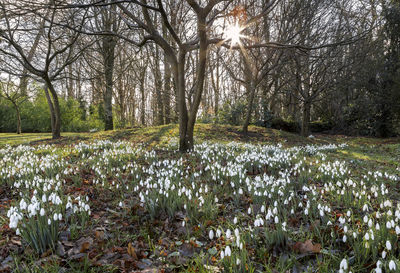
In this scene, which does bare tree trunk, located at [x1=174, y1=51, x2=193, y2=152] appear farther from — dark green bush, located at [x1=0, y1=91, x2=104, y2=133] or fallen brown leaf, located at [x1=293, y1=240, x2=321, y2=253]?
dark green bush, located at [x1=0, y1=91, x2=104, y2=133]

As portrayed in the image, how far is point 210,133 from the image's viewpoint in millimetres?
13844

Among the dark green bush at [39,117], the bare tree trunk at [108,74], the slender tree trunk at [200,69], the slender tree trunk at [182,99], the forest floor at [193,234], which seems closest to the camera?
the forest floor at [193,234]

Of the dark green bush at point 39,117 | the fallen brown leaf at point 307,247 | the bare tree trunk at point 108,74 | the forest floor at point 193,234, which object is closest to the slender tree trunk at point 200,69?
the forest floor at point 193,234

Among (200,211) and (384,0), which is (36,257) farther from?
(384,0)

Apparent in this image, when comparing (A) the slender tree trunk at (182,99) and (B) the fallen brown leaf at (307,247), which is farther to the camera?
(A) the slender tree trunk at (182,99)

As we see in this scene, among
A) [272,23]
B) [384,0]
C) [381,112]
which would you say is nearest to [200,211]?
[272,23]

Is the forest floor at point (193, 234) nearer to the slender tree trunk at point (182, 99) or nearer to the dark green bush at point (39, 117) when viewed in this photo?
the slender tree trunk at point (182, 99)

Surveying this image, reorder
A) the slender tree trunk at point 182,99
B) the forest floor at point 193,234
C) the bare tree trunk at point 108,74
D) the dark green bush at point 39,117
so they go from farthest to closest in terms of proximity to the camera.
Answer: the dark green bush at point 39,117
the bare tree trunk at point 108,74
the slender tree trunk at point 182,99
the forest floor at point 193,234

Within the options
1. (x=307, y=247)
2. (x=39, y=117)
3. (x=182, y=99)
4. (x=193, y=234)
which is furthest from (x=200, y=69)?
(x=39, y=117)

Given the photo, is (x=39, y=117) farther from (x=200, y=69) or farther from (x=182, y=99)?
(x=200, y=69)

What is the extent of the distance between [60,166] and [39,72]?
8421 mm

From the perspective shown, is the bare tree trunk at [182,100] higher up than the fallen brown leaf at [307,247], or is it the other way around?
the bare tree trunk at [182,100]

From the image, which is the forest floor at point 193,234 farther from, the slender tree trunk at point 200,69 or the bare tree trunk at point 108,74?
the bare tree trunk at point 108,74

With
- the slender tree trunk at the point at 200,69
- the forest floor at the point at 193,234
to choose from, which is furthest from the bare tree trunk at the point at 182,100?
the forest floor at the point at 193,234
